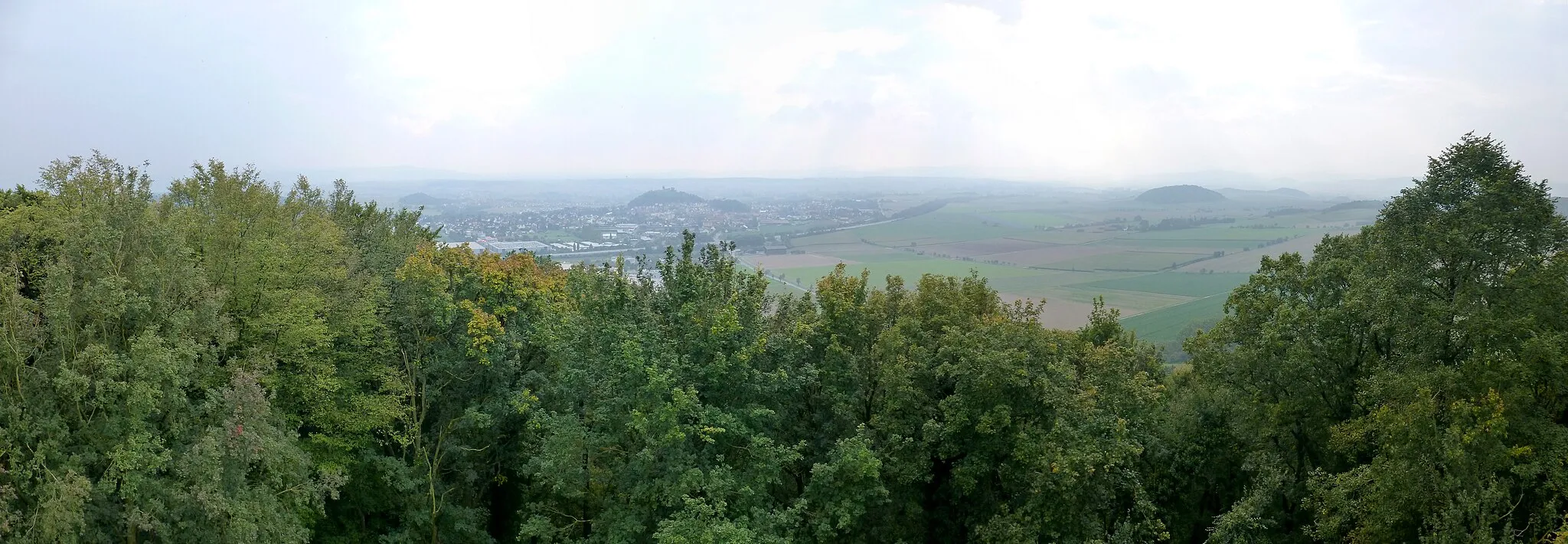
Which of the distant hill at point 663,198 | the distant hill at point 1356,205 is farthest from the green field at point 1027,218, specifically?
the distant hill at point 663,198

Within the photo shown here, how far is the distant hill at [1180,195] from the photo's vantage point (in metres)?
184

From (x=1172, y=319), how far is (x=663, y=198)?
89.8 m

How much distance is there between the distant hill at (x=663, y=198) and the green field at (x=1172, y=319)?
8039 cm

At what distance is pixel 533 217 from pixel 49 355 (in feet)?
283

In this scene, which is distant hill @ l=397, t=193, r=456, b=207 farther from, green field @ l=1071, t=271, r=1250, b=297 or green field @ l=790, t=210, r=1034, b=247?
green field @ l=1071, t=271, r=1250, b=297

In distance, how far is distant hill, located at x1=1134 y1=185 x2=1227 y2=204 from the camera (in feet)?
605

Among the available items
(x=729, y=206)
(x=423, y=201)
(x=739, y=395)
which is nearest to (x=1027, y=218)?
(x=729, y=206)

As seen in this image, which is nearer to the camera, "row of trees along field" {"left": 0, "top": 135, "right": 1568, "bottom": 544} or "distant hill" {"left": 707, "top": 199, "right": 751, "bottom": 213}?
"row of trees along field" {"left": 0, "top": 135, "right": 1568, "bottom": 544}

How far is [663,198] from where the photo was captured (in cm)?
13238

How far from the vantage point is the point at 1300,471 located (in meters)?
19.2

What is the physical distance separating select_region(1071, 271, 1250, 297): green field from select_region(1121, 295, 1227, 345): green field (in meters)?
4.33

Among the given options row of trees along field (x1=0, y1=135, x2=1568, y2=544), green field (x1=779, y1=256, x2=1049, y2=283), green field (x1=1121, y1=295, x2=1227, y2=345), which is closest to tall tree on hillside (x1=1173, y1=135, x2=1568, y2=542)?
Answer: row of trees along field (x1=0, y1=135, x2=1568, y2=544)

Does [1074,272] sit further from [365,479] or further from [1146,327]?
[365,479]

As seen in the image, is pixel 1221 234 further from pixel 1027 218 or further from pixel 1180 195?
pixel 1180 195
